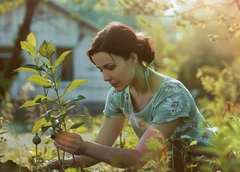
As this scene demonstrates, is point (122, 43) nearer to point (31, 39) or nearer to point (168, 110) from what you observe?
point (168, 110)

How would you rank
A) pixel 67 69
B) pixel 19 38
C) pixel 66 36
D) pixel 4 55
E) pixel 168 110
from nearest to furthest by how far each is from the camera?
pixel 168 110, pixel 19 38, pixel 4 55, pixel 66 36, pixel 67 69

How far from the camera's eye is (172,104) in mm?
2963

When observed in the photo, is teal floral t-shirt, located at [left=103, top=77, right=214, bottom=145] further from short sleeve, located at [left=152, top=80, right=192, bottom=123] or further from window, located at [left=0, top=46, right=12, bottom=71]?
window, located at [left=0, top=46, right=12, bottom=71]

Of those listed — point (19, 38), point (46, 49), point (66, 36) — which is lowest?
point (66, 36)

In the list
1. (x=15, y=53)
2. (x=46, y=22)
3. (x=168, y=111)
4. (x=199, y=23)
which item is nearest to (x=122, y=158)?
(x=168, y=111)

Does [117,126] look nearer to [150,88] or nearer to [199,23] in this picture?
[150,88]

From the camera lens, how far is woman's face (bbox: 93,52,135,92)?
279 centimetres

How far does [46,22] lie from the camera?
85.5 ft

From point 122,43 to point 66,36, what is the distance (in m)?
23.8

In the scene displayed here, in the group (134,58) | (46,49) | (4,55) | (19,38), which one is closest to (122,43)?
(134,58)

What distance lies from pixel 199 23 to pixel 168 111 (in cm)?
145

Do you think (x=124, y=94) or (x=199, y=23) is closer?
(x=124, y=94)

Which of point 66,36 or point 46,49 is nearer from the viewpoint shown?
point 46,49

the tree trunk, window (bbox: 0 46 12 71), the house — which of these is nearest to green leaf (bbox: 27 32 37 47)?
the tree trunk
